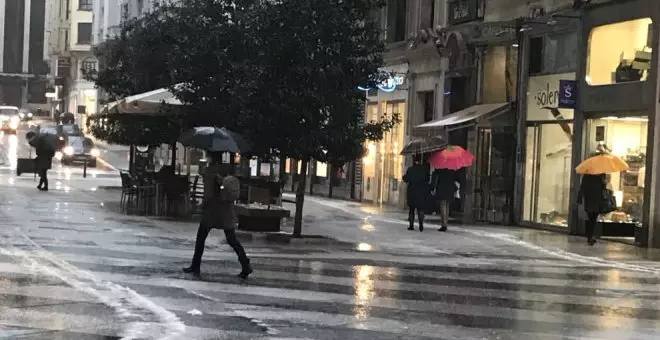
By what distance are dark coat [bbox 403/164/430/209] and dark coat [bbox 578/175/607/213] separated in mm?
3571

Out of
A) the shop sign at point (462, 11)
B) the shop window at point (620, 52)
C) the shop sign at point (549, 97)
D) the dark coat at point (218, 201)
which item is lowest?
the dark coat at point (218, 201)

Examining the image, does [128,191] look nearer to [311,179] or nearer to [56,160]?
[311,179]

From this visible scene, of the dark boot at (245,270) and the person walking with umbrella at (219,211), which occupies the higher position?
the person walking with umbrella at (219,211)

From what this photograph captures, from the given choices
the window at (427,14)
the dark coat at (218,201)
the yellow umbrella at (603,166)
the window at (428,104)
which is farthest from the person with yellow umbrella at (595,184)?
the window at (427,14)

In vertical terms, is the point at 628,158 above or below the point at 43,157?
above

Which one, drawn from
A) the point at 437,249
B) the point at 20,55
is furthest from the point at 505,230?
the point at 20,55

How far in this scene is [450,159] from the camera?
71.1 feet

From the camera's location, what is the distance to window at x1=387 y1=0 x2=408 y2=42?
3253 cm

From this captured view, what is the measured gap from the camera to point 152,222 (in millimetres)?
20109

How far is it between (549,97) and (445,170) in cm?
343

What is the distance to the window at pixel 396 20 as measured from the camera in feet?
107

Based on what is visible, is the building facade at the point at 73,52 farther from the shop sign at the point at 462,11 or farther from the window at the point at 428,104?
the shop sign at the point at 462,11

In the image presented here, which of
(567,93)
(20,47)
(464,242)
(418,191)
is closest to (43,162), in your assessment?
(418,191)

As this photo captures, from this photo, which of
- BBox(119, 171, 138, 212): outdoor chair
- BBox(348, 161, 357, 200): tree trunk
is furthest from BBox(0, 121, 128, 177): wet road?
BBox(119, 171, 138, 212): outdoor chair
